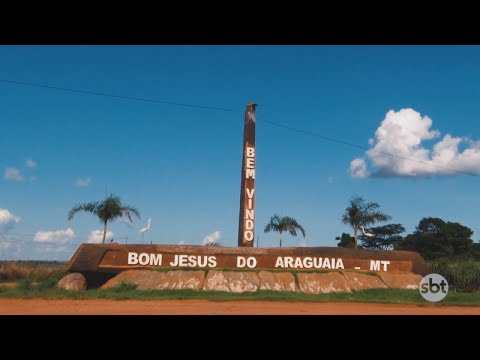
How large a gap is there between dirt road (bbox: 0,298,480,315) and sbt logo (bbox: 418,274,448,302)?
142 inches

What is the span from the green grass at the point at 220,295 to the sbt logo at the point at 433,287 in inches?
48.3

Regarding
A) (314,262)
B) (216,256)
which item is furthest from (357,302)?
(216,256)

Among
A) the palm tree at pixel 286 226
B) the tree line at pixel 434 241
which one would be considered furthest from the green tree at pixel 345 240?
the palm tree at pixel 286 226

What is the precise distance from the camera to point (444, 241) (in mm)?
51688

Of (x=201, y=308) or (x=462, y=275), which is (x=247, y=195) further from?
(x=462, y=275)

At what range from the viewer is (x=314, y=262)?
2225 cm

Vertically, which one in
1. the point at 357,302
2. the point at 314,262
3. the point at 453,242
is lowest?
the point at 357,302

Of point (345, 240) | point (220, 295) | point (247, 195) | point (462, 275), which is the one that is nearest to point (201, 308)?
→ point (220, 295)

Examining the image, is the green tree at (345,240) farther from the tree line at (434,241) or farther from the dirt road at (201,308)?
the dirt road at (201,308)

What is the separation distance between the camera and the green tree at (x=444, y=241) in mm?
50531

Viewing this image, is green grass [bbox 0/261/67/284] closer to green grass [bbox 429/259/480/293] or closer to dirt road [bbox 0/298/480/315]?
dirt road [bbox 0/298/480/315]
